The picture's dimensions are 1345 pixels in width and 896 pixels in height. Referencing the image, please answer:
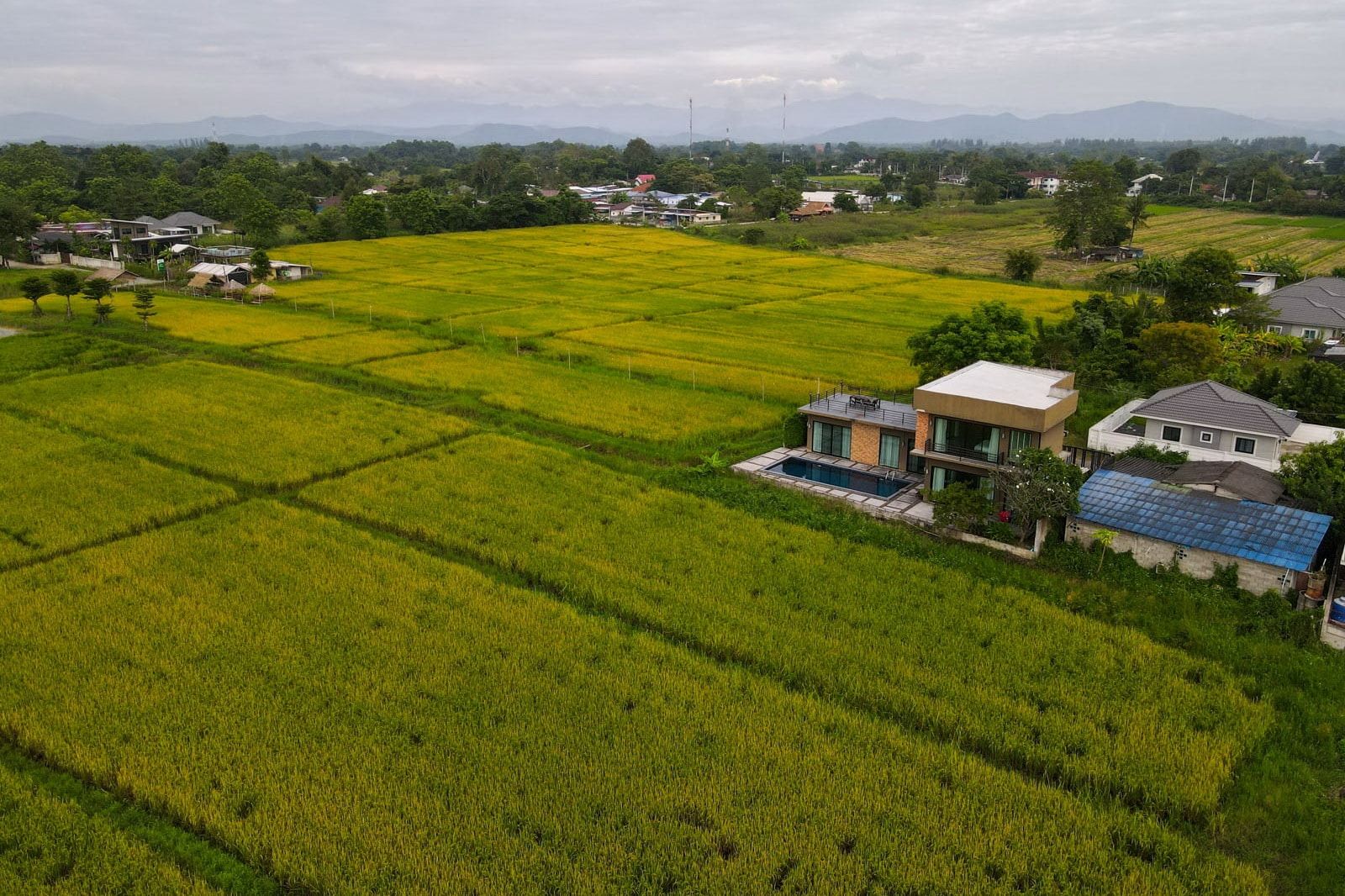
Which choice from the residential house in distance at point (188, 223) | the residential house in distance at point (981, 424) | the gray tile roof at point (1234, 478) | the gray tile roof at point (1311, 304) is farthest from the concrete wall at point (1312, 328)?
the residential house in distance at point (188, 223)

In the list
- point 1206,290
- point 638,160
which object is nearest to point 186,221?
point 1206,290

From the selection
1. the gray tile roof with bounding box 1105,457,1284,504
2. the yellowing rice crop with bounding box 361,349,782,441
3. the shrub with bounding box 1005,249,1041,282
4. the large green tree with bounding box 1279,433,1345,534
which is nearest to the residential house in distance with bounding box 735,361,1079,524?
the gray tile roof with bounding box 1105,457,1284,504

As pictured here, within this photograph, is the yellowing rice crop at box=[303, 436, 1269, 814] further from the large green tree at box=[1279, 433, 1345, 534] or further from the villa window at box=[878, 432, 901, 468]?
the large green tree at box=[1279, 433, 1345, 534]

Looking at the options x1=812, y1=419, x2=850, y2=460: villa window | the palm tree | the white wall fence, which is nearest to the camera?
x1=812, y1=419, x2=850, y2=460: villa window

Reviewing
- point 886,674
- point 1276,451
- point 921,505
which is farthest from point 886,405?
point 886,674

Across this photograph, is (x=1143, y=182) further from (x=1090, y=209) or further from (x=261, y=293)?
(x=261, y=293)

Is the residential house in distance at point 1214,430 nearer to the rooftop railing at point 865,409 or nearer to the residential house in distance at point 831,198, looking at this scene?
the rooftop railing at point 865,409
